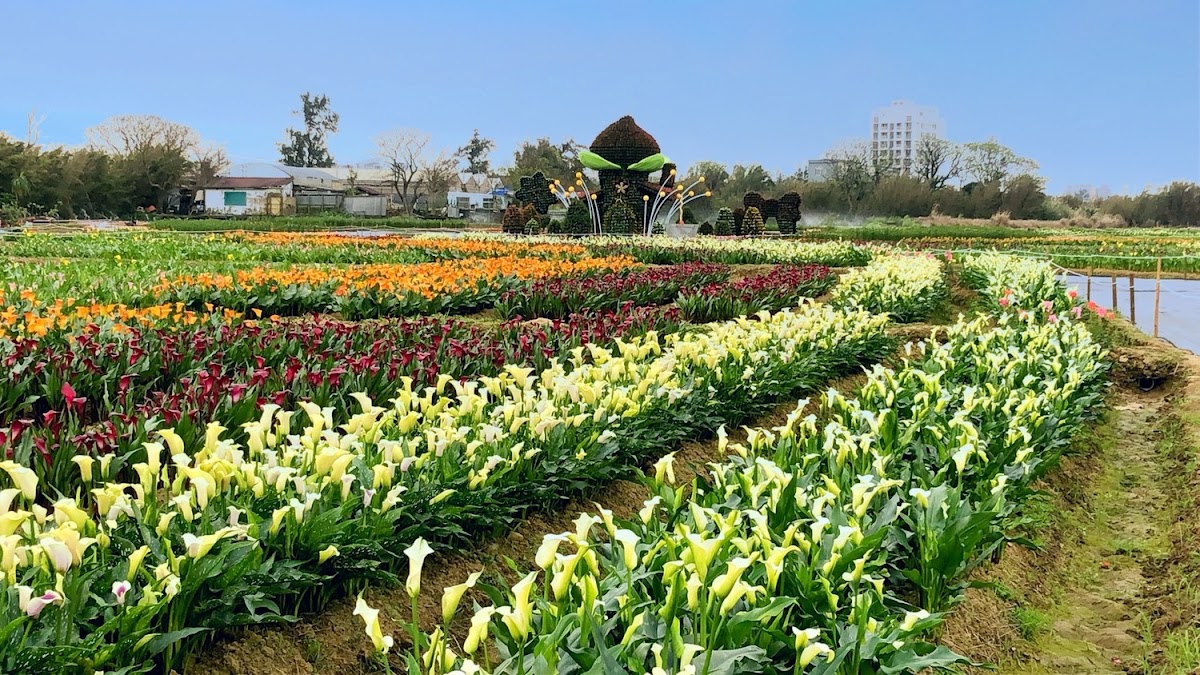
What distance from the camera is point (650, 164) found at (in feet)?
105

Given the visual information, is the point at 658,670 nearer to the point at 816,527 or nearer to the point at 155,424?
the point at 816,527

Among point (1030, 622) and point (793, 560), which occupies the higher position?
point (793, 560)

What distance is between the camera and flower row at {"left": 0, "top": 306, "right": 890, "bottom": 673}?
7.27 ft

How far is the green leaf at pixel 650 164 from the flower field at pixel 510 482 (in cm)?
2417

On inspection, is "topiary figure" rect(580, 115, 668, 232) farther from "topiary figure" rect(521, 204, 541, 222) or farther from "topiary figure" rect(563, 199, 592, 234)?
"topiary figure" rect(521, 204, 541, 222)

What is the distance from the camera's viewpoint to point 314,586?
2926 mm

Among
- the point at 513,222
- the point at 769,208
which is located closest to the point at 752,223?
the point at 769,208

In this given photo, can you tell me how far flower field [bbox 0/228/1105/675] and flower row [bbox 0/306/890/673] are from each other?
12mm

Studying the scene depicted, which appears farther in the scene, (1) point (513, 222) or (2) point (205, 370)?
(1) point (513, 222)

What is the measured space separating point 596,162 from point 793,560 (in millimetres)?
30007

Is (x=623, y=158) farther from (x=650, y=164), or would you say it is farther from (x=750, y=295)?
(x=750, y=295)

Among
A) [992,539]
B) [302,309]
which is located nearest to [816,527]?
[992,539]

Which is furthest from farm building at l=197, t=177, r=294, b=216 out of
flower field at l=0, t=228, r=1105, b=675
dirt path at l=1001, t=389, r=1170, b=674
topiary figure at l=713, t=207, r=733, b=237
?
dirt path at l=1001, t=389, r=1170, b=674

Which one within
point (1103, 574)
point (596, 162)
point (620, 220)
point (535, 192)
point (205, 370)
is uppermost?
point (596, 162)
